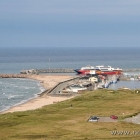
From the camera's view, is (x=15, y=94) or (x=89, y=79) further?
(x=89, y=79)

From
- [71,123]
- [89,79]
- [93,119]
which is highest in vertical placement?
[89,79]

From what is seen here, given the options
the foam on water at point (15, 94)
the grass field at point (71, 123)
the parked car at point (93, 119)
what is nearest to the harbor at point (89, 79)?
the foam on water at point (15, 94)

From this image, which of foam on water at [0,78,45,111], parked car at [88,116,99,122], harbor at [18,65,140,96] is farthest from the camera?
harbor at [18,65,140,96]

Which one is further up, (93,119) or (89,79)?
(89,79)

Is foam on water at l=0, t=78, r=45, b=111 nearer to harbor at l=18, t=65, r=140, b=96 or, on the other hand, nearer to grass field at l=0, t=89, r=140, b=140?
harbor at l=18, t=65, r=140, b=96

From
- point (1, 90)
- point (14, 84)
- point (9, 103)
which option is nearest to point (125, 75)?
point (14, 84)

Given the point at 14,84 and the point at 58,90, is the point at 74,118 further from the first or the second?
the point at 14,84

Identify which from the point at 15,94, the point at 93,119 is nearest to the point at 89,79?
the point at 15,94

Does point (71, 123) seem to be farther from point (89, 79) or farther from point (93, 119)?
point (89, 79)

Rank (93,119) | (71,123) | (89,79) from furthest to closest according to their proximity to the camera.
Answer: (89,79) < (93,119) < (71,123)

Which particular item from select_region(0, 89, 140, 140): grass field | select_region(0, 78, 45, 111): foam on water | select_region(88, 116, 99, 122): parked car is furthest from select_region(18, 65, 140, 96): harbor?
select_region(88, 116, 99, 122): parked car
